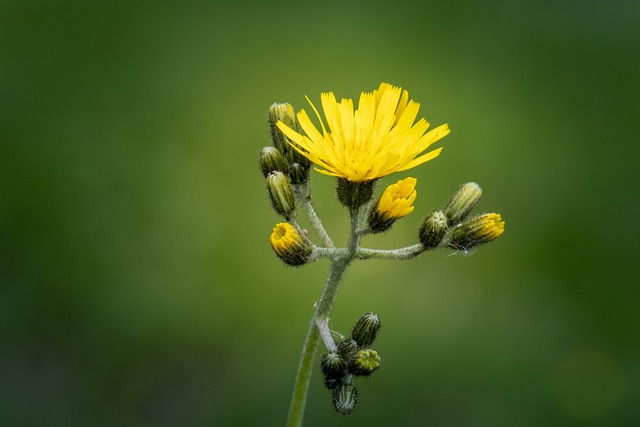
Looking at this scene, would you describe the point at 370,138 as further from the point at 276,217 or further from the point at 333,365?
the point at 276,217

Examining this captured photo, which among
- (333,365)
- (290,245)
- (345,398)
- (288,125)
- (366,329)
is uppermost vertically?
(288,125)

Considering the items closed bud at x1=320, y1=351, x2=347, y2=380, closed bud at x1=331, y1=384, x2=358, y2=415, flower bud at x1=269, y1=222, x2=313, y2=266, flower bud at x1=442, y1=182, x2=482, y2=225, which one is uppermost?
flower bud at x1=442, y1=182, x2=482, y2=225

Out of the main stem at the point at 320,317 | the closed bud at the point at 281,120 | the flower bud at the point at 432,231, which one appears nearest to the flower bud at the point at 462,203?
the flower bud at the point at 432,231

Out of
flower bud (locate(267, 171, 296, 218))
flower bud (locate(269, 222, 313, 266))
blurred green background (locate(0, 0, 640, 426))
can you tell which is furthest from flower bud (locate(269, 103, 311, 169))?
blurred green background (locate(0, 0, 640, 426))

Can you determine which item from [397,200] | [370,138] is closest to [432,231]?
[397,200]

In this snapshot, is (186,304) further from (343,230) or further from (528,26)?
(528,26)

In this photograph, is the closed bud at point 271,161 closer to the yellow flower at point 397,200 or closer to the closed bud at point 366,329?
the yellow flower at point 397,200

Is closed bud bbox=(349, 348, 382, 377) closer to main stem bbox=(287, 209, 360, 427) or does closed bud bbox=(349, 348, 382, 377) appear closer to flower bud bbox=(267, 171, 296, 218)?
main stem bbox=(287, 209, 360, 427)
